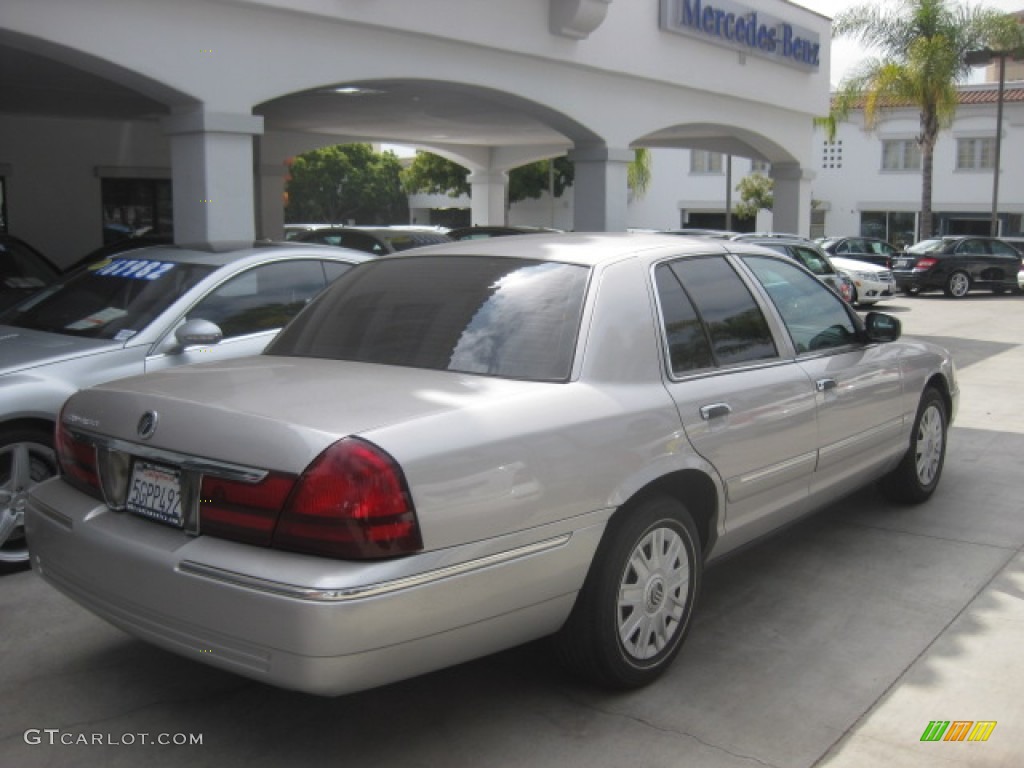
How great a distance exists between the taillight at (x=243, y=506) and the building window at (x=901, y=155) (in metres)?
39.6

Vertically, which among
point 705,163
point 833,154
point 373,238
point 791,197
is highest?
point 833,154

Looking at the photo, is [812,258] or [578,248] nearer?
[578,248]

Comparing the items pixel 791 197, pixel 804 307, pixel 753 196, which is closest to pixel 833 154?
pixel 753 196

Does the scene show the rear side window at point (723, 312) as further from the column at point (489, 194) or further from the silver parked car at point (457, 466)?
the column at point (489, 194)

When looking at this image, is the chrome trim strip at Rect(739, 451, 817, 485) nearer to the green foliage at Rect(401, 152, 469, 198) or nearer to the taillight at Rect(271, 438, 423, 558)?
the taillight at Rect(271, 438, 423, 558)

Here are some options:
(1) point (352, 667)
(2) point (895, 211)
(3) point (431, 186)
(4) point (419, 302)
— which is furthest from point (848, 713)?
(3) point (431, 186)

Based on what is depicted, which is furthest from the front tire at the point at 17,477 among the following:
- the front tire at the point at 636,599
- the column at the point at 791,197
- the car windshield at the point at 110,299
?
the column at the point at 791,197

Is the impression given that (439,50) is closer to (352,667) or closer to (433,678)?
(433,678)

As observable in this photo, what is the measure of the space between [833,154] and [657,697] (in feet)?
130

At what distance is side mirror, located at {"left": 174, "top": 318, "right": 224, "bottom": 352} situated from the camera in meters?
5.28

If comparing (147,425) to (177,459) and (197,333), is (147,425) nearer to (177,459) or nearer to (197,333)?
(177,459)

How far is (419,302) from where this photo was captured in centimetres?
414

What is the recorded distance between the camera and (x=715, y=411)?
4047mm

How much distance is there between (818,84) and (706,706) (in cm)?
1694
